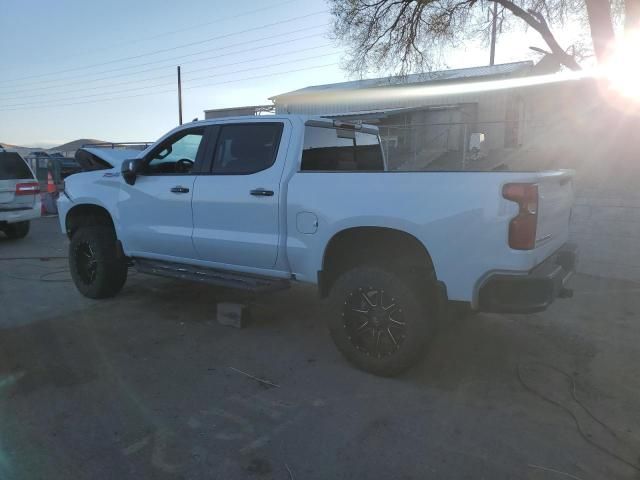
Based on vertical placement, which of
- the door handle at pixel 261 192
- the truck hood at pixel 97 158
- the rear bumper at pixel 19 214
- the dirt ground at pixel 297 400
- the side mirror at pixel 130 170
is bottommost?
the dirt ground at pixel 297 400

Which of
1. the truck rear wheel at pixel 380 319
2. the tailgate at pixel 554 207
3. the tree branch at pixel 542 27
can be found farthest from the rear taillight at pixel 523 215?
the tree branch at pixel 542 27

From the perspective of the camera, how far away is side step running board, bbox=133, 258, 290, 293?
4.43 m

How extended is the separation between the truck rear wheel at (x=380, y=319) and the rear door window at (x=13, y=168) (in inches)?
341

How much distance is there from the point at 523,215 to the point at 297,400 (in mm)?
2009

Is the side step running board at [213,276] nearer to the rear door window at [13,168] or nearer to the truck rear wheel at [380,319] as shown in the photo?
the truck rear wheel at [380,319]

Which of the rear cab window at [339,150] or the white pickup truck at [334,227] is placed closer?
the white pickup truck at [334,227]

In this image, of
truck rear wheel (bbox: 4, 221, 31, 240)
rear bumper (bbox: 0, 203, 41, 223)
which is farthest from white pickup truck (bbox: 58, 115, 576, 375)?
truck rear wheel (bbox: 4, 221, 31, 240)

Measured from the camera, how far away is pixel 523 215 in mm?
3195

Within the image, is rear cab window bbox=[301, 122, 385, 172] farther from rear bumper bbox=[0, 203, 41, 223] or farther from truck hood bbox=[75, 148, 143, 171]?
rear bumper bbox=[0, 203, 41, 223]

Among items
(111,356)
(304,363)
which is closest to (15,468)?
(111,356)

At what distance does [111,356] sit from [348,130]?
3130 mm

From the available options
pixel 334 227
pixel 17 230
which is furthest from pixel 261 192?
pixel 17 230

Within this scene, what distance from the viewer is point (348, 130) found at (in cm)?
515

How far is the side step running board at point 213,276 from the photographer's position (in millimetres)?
4430
